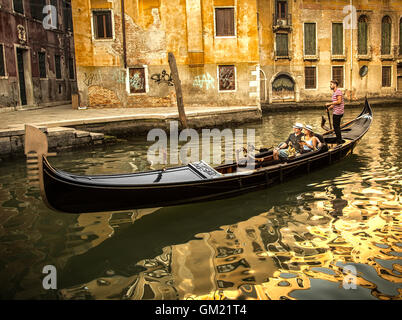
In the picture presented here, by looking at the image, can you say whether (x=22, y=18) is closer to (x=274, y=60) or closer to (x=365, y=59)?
(x=274, y=60)

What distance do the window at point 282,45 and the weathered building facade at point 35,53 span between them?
12.4m

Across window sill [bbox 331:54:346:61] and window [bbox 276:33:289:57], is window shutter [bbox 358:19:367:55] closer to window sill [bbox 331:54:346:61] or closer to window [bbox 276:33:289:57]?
window sill [bbox 331:54:346:61]

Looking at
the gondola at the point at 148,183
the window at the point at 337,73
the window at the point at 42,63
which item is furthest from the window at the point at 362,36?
the gondola at the point at 148,183

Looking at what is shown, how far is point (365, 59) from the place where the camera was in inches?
983

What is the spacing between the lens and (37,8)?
57.5ft

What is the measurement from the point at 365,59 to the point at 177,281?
2527 cm

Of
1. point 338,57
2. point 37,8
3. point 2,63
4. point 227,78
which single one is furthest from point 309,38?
point 2,63

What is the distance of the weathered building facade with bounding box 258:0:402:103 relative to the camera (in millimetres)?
23469

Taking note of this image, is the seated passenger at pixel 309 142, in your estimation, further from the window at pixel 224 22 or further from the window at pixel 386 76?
the window at pixel 386 76

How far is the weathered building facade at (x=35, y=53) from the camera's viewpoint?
48.9 ft

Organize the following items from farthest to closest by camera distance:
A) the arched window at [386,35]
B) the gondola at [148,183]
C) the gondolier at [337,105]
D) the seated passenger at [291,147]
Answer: the arched window at [386,35], the gondolier at [337,105], the seated passenger at [291,147], the gondola at [148,183]

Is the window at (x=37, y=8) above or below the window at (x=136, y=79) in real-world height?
above

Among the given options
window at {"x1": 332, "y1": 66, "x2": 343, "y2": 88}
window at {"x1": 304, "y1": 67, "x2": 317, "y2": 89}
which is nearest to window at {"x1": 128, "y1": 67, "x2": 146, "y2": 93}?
window at {"x1": 304, "y1": 67, "x2": 317, "y2": 89}
